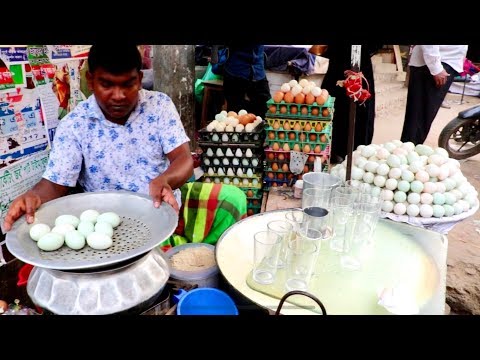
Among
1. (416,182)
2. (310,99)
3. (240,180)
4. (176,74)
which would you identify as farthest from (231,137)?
(416,182)

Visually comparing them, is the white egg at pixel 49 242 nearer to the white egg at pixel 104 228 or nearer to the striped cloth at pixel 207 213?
the white egg at pixel 104 228

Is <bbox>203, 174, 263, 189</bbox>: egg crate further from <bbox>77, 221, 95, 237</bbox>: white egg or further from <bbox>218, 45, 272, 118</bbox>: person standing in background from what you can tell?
<bbox>77, 221, 95, 237</bbox>: white egg

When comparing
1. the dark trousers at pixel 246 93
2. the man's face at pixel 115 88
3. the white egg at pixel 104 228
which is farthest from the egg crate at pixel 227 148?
the white egg at pixel 104 228

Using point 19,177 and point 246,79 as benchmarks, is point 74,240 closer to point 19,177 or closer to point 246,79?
point 19,177

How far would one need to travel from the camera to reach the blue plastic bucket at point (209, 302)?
1528mm

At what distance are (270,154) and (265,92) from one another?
186 cm

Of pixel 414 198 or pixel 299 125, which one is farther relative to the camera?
pixel 299 125

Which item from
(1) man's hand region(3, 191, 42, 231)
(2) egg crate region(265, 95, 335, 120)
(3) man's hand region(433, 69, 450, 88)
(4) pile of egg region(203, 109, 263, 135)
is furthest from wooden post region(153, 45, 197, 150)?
(1) man's hand region(3, 191, 42, 231)

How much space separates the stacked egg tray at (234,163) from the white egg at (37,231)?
2.24 meters

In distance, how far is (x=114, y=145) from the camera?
7.02 feet

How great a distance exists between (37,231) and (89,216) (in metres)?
0.18

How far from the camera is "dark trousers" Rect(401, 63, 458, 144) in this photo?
423 cm

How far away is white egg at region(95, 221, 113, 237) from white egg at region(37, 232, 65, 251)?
13 centimetres

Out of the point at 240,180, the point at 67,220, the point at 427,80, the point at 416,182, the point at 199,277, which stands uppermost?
the point at 427,80
